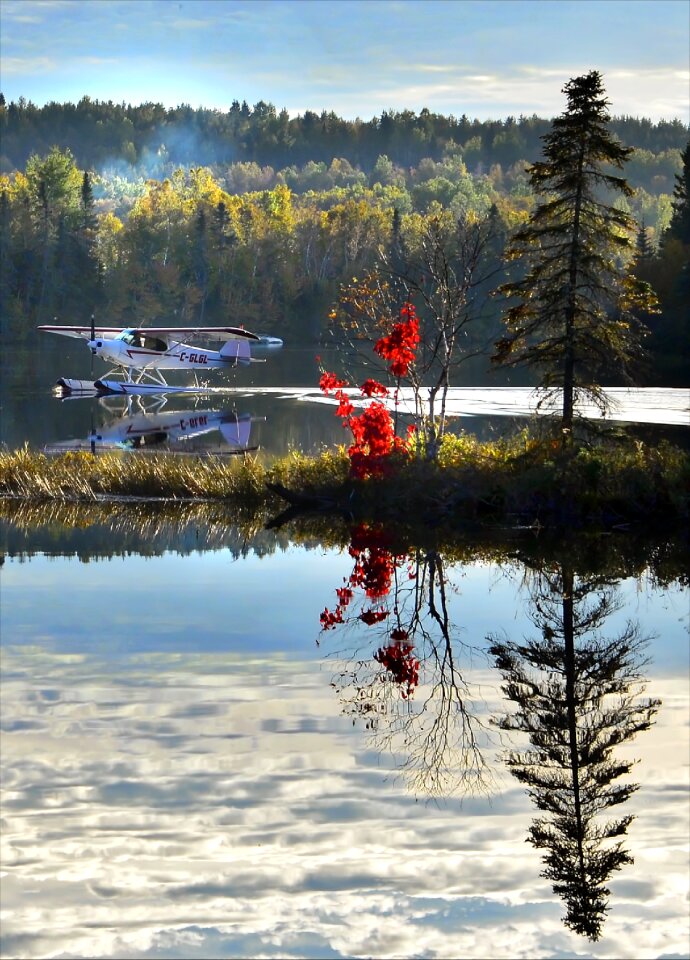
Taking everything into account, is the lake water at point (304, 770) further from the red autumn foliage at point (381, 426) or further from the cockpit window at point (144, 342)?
the cockpit window at point (144, 342)

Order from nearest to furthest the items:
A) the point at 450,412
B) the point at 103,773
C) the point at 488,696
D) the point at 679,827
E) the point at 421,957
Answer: the point at 421,957 < the point at 679,827 < the point at 103,773 < the point at 488,696 < the point at 450,412

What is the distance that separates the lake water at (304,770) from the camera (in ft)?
23.3

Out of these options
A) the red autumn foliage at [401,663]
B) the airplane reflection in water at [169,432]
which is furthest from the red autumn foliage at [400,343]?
the airplane reflection in water at [169,432]

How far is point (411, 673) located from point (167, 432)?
26814mm

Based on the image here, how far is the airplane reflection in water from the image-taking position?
3372 cm

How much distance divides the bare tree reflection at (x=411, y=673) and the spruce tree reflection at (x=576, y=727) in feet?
1.28

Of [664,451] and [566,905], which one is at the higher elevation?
[664,451]

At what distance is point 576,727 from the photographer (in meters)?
10.4

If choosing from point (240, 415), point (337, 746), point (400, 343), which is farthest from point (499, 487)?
point (240, 415)

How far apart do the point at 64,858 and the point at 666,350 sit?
59.4 metres

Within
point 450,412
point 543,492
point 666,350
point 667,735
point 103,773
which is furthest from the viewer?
point 666,350

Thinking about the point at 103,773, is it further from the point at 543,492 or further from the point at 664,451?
the point at 664,451

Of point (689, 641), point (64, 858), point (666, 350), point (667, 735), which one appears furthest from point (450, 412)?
point (64, 858)

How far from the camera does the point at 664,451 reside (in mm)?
21969
